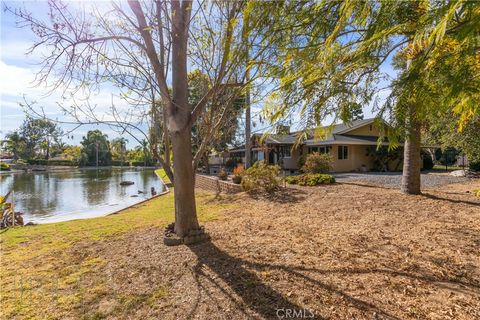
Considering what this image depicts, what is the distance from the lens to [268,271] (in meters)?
3.53

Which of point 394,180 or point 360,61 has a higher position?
point 360,61

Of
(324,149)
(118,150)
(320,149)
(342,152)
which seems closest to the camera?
(342,152)

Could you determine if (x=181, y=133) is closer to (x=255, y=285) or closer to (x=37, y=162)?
(x=255, y=285)

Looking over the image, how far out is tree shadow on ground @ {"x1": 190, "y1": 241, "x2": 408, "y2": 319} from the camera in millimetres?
2682

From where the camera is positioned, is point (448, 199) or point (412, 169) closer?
point (448, 199)

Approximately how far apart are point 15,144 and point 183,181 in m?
76.9

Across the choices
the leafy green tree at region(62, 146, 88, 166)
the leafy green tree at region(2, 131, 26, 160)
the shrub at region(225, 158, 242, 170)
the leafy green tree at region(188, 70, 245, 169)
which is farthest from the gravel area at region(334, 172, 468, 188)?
the leafy green tree at region(2, 131, 26, 160)

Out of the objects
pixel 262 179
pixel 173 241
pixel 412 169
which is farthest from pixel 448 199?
pixel 173 241

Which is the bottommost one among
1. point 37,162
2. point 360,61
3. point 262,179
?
point 262,179

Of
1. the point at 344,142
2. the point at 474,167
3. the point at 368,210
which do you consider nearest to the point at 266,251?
the point at 368,210

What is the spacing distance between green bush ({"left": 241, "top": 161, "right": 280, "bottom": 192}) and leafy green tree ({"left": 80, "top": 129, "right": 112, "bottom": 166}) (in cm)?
5754

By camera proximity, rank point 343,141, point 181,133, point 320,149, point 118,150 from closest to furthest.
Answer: point 181,133
point 343,141
point 320,149
point 118,150

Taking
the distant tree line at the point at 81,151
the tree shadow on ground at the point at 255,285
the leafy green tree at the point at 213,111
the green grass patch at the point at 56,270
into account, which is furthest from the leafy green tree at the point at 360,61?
the distant tree line at the point at 81,151

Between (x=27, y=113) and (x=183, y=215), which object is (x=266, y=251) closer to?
(x=183, y=215)
